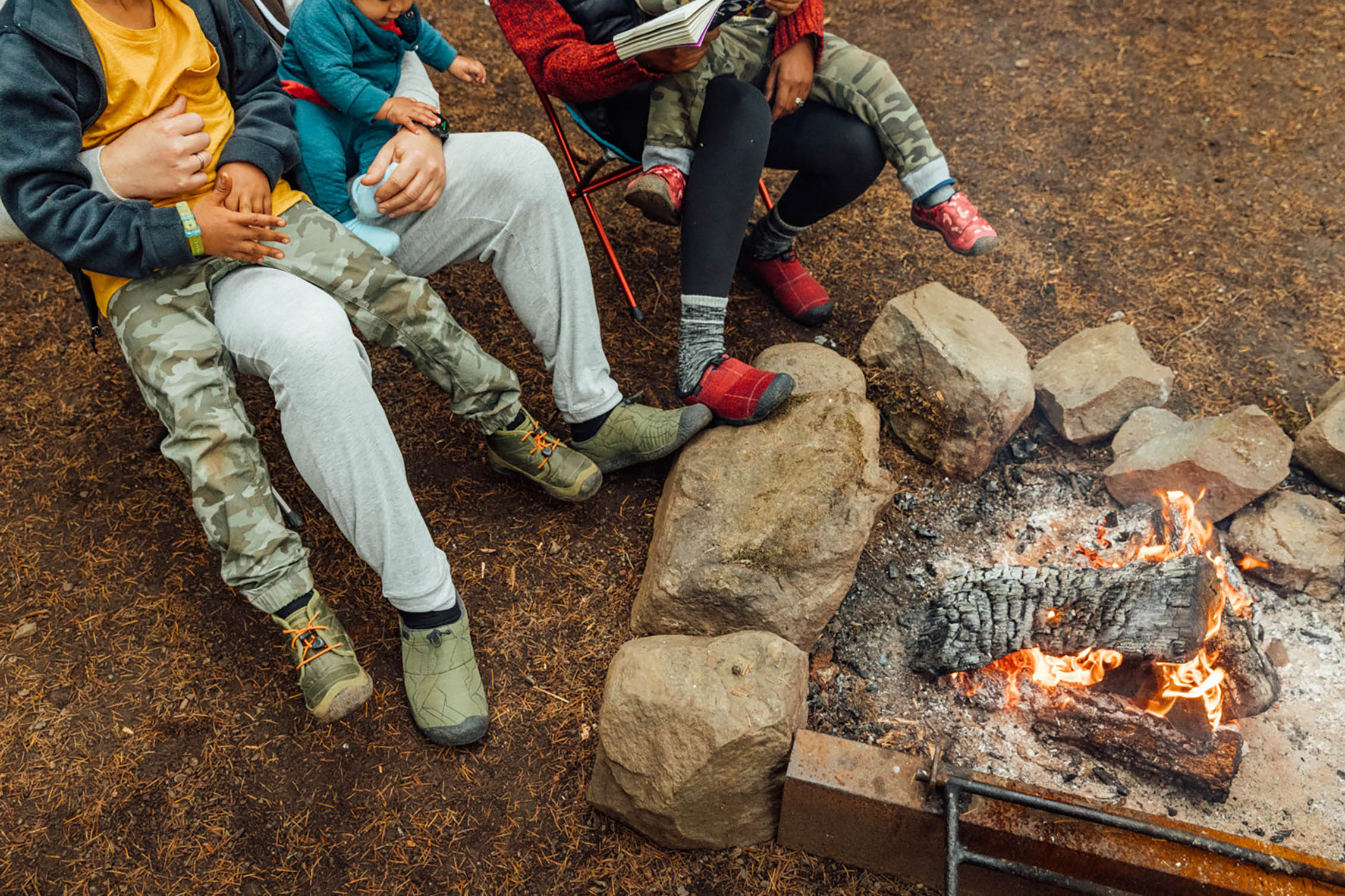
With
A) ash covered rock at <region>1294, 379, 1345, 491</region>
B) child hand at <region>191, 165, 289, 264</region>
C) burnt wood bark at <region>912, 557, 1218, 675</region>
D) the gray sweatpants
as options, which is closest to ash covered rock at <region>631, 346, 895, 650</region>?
burnt wood bark at <region>912, 557, 1218, 675</region>

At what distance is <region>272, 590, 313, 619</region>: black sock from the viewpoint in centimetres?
208

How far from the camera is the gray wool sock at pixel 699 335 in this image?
8.62 ft

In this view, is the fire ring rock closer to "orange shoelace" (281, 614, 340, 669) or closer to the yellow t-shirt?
"orange shoelace" (281, 614, 340, 669)

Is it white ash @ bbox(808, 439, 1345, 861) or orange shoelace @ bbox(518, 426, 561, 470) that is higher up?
orange shoelace @ bbox(518, 426, 561, 470)

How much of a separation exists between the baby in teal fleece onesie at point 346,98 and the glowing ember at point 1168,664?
6.73ft

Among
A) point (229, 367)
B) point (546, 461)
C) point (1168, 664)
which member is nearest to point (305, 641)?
point (229, 367)

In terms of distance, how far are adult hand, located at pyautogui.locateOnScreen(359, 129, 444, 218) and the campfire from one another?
177 centimetres

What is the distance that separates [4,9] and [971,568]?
2.67 m

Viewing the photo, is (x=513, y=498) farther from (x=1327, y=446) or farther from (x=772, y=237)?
(x=1327, y=446)

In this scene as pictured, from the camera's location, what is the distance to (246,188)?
2.09 meters

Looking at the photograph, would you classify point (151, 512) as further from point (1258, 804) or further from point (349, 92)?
point (1258, 804)

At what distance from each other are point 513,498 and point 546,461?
24 centimetres

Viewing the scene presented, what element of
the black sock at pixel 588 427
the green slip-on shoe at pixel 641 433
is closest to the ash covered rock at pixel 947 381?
the green slip-on shoe at pixel 641 433

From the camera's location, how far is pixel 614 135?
114 inches
